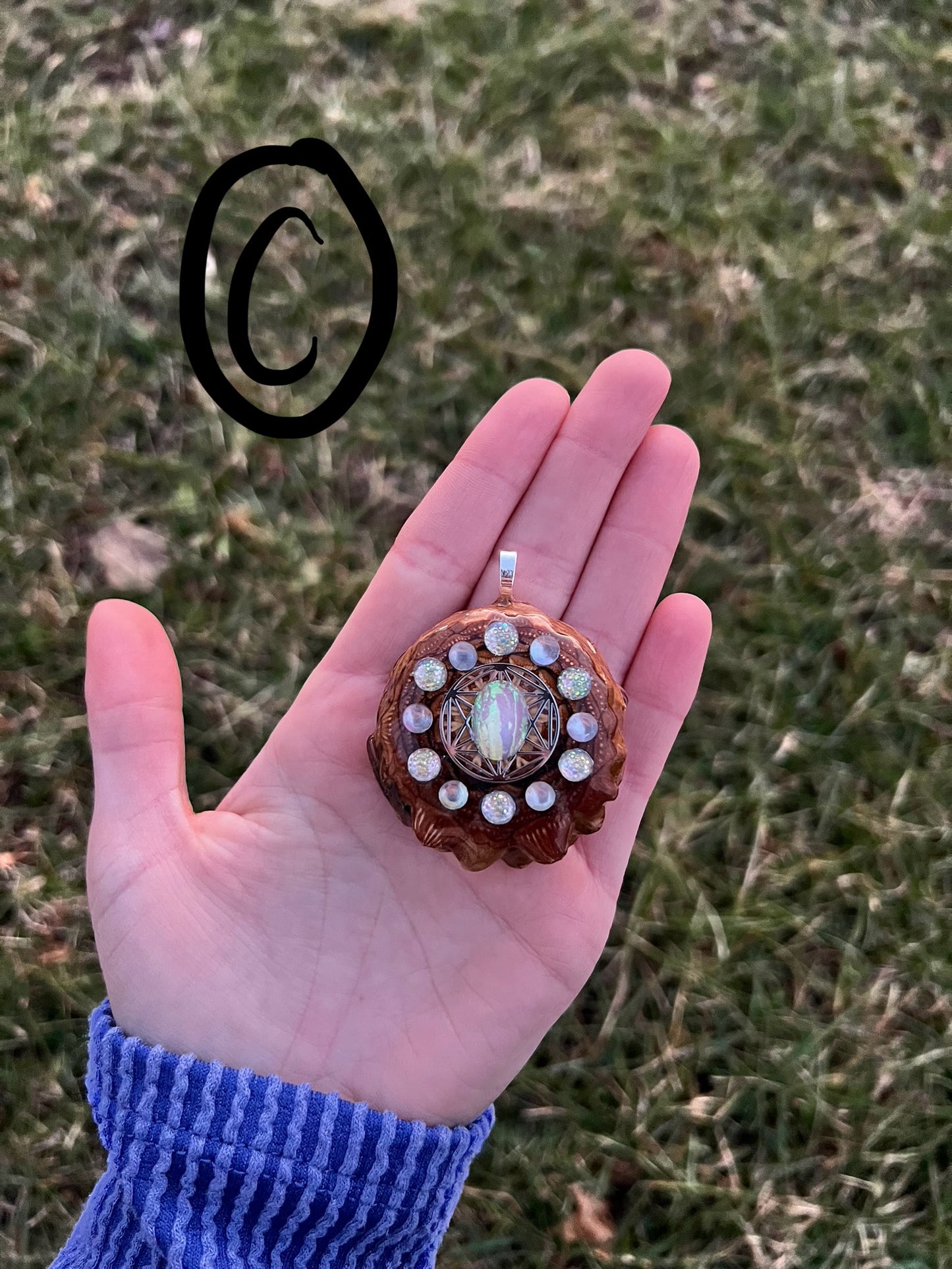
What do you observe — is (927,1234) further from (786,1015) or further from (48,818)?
(48,818)

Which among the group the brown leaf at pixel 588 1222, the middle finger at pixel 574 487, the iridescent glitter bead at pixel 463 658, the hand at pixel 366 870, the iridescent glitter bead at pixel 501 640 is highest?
the middle finger at pixel 574 487

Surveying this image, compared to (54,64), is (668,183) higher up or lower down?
higher up

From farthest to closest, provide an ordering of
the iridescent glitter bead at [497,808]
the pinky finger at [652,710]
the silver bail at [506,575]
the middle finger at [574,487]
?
the middle finger at [574,487], the pinky finger at [652,710], the silver bail at [506,575], the iridescent glitter bead at [497,808]

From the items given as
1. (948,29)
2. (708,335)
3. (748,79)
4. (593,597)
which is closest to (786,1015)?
(593,597)

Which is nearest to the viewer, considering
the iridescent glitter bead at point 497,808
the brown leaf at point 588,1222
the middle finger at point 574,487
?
the iridescent glitter bead at point 497,808

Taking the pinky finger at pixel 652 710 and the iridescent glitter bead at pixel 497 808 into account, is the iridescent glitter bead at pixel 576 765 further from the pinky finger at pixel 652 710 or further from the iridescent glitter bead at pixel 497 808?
the pinky finger at pixel 652 710

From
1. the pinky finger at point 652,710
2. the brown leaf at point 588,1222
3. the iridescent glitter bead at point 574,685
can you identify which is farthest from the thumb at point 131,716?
the brown leaf at point 588,1222

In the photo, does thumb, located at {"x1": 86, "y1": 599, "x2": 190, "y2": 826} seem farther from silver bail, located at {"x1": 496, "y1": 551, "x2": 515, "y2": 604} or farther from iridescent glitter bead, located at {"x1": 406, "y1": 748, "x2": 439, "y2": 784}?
silver bail, located at {"x1": 496, "y1": 551, "x2": 515, "y2": 604}
